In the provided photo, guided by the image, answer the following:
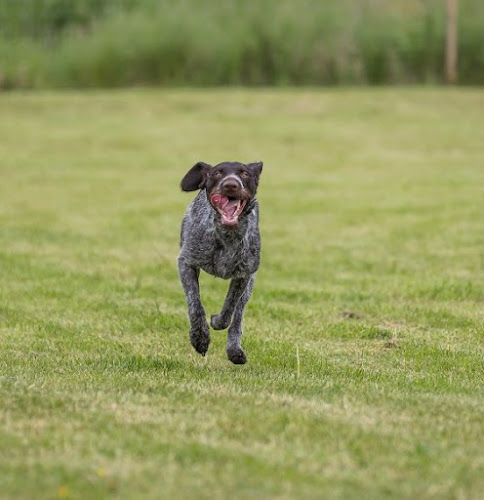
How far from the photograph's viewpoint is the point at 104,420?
6.09 meters

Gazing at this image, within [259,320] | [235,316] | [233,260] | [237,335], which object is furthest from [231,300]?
[259,320]

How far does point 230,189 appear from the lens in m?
7.45

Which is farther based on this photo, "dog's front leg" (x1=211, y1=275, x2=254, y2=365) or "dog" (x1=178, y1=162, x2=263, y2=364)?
"dog's front leg" (x1=211, y1=275, x2=254, y2=365)

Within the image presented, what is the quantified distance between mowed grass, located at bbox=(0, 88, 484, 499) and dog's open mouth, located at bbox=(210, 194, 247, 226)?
1092 millimetres

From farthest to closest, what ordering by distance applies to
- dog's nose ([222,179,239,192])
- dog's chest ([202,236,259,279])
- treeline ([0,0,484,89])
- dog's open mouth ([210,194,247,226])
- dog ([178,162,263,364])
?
treeline ([0,0,484,89]), dog's chest ([202,236,259,279]), dog ([178,162,263,364]), dog's open mouth ([210,194,247,226]), dog's nose ([222,179,239,192])

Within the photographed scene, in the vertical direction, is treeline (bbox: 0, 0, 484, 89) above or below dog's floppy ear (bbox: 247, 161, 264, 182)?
below

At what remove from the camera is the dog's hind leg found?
8.30 metres

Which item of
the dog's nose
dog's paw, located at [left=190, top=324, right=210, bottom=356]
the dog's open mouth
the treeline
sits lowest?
the treeline

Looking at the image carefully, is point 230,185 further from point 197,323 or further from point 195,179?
point 197,323

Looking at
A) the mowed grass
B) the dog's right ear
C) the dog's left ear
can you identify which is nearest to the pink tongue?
the dog's left ear

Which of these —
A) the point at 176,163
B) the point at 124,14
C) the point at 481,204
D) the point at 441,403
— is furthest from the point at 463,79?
the point at 441,403

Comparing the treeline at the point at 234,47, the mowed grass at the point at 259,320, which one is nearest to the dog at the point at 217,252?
the mowed grass at the point at 259,320

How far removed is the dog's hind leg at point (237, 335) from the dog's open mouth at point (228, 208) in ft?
3.23

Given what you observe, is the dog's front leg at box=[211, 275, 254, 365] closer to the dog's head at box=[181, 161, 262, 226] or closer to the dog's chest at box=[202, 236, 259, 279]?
the dog's chest at box=[202, 236, 259, 279]
